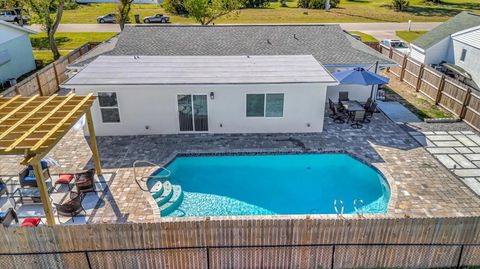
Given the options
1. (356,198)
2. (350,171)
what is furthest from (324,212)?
(350,171)

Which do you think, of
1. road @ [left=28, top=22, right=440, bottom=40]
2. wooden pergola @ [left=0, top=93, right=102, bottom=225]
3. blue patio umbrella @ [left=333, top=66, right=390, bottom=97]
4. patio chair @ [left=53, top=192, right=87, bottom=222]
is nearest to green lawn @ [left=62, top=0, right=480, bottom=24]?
road @ [left=28, top=22, right=440, bottom=40]

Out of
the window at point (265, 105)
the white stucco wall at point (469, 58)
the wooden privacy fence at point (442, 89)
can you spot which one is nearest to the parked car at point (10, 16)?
the window at point (265, 105)

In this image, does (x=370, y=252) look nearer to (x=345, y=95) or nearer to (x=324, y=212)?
(x=324, y=212)

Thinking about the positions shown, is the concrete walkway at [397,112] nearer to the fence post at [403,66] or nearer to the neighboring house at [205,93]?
the fence post at [403,66]

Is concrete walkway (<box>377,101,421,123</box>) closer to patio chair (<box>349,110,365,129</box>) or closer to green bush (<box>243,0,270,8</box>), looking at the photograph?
patio chair (<box>349,110,365,129</box>)

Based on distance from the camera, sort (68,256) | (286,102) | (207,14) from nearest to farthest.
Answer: (68,256) → (286,102) → (207,14)

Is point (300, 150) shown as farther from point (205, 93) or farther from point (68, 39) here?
point (68, 39)

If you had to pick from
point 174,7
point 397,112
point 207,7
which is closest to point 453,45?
point 397,112
